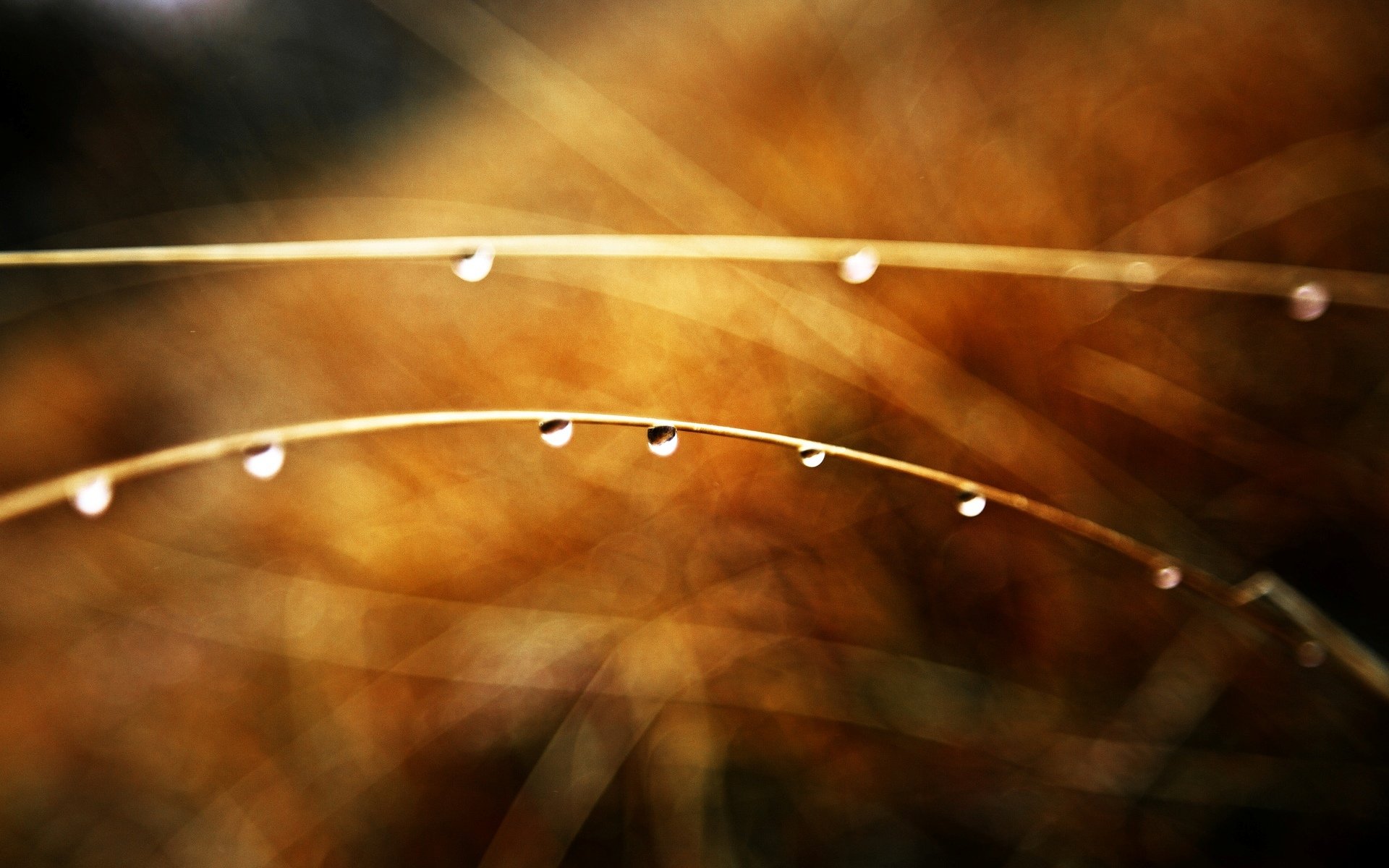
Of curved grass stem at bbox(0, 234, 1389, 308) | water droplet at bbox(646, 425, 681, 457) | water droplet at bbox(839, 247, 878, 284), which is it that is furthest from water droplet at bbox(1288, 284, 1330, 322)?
water droplet at bbox(646, 425, 681, 457)

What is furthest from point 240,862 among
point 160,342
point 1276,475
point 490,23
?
point 1276,475

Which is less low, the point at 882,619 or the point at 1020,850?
the point at 882,619

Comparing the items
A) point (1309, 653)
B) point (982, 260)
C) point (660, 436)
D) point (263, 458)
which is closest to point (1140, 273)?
point (982, 260)

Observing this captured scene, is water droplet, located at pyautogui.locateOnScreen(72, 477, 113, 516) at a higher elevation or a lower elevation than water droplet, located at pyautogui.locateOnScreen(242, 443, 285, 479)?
lower

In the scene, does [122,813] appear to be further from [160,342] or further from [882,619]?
[882,619]

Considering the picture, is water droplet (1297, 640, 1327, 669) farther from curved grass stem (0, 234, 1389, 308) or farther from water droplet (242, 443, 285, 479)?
water droplet (242, 443, 285, 479)

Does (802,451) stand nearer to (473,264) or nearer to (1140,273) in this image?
(473,264)

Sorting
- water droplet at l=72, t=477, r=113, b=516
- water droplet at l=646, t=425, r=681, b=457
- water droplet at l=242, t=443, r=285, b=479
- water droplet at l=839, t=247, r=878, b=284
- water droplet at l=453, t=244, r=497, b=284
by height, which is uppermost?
water droplet at l=839, t=247, r=878, b=284
